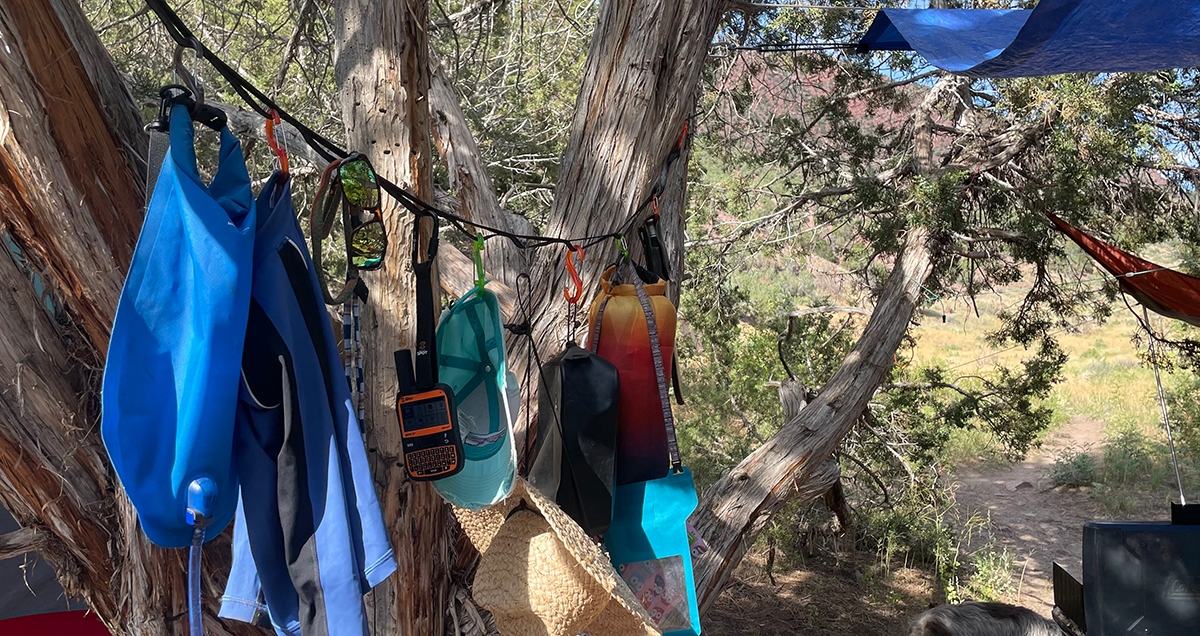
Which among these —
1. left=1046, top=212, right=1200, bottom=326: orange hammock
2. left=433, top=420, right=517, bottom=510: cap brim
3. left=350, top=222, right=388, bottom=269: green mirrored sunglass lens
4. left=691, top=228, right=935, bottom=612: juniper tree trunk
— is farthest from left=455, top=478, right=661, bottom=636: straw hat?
left=1046, top=212, right=1200, bottom=326: orange hammock

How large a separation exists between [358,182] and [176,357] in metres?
0.53

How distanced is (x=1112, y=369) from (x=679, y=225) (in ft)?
40.9

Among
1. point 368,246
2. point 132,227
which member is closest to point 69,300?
point 132,227

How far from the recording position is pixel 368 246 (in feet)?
5.40

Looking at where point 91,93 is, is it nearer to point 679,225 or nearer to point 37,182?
point 37,182

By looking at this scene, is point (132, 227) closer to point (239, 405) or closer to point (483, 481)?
point (239, 405)

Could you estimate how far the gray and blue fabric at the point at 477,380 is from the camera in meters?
1.70

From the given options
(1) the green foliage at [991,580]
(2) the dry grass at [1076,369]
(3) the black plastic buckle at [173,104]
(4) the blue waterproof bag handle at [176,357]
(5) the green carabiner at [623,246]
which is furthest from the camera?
(2) the dry grass at [1076,369]

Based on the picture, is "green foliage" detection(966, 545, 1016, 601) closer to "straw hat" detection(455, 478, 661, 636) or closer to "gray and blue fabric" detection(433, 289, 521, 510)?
"straw hat" detection(455, 478, 661, 636)

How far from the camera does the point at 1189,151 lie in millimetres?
4496

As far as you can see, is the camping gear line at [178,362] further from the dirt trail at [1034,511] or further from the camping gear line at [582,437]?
the dirt trail at [1034,511]

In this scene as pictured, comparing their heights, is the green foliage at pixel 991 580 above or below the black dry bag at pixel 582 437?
below

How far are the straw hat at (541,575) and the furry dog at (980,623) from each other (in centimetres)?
194

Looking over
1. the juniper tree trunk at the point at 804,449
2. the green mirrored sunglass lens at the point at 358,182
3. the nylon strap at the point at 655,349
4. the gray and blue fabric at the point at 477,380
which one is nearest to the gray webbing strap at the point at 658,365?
the nylon strap at the point at 655,349
